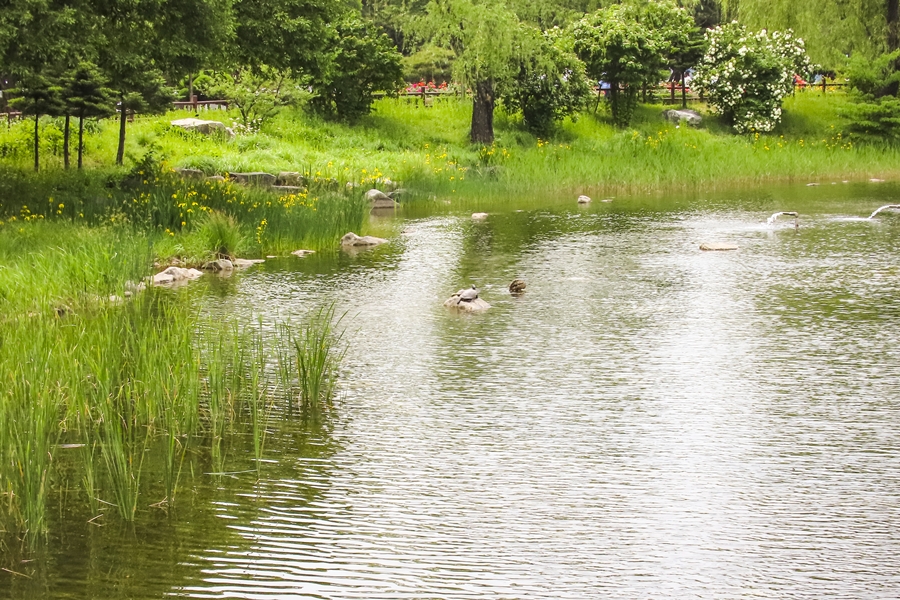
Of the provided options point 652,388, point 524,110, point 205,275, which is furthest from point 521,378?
point 524,110

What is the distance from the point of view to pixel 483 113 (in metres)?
36.3

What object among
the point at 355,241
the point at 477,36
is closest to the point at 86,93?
the point at 355,241

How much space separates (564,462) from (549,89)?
104ft

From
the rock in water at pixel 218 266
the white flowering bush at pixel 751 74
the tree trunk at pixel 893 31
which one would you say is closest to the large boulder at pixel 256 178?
the rock in water at pixel 218 266

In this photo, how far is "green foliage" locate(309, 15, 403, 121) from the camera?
37.6m

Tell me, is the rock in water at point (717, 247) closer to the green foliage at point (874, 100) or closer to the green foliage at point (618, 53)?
the green foliage at point (874, 100)

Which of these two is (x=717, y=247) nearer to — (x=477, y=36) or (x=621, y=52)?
(x=477, y=36)

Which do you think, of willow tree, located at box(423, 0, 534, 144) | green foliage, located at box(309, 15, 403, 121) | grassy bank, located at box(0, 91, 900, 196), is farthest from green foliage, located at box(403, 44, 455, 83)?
willow tree, located at box(423, 0, 534, 144)

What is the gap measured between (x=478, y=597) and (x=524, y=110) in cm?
3436

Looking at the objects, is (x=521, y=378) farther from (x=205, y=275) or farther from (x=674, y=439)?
(x=205, y=275)

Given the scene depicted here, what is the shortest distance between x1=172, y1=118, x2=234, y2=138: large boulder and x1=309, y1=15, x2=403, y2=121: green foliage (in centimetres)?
494

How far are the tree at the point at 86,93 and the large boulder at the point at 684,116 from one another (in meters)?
22.5

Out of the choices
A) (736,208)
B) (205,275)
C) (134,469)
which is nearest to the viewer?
(134,469)

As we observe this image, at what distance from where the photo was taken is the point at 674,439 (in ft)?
27.4
